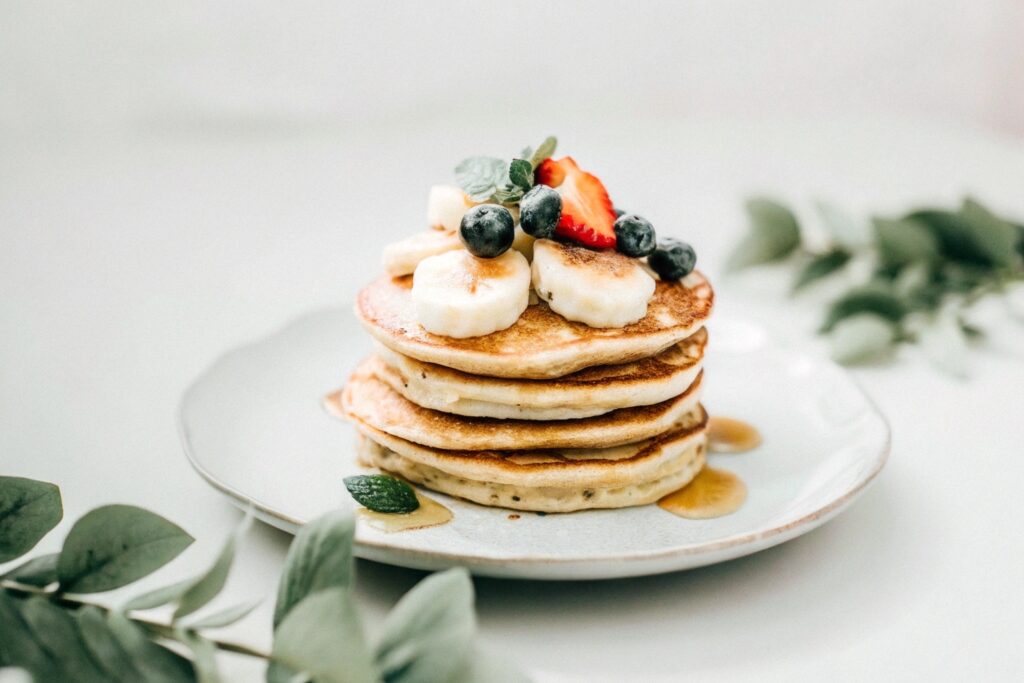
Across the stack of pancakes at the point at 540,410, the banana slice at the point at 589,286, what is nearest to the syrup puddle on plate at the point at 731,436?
the stack of pancakes at the point at 540,410

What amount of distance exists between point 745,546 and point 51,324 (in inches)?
94.7

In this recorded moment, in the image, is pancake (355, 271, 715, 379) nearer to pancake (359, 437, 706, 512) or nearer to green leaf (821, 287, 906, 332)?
pancake (359, 437, 706, 512)

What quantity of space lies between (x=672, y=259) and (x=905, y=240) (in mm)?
1364

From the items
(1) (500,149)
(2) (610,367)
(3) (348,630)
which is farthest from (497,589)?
(1) (500,149)

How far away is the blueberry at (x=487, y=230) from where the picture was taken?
206 cm

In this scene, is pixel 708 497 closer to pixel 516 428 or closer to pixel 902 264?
pixel 516 428

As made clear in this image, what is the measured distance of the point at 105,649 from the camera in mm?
1389

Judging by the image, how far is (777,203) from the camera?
3660 mm

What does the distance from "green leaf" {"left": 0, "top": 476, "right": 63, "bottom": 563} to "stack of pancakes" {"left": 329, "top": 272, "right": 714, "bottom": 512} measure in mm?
723

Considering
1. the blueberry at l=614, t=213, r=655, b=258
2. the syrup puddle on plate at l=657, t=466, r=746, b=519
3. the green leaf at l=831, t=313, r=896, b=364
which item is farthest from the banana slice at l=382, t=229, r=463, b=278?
the green leaf at l=831, t=313, r=896, b=364

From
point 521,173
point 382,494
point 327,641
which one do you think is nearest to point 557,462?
point 382,494

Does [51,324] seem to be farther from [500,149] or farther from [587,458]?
[500,149]

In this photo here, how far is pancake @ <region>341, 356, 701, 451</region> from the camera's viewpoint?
210cm

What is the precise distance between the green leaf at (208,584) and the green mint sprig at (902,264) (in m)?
2.17
